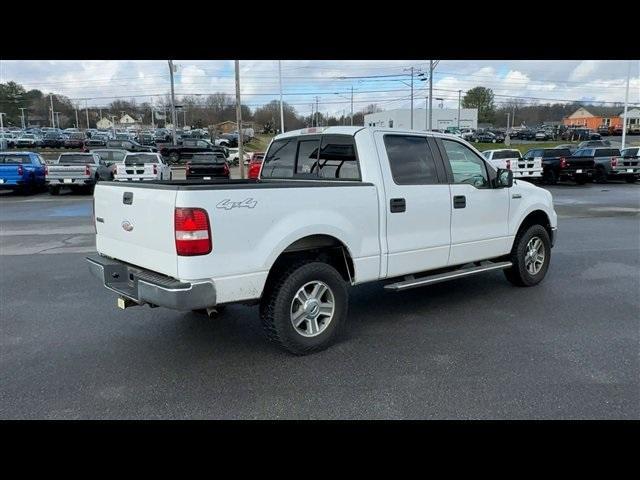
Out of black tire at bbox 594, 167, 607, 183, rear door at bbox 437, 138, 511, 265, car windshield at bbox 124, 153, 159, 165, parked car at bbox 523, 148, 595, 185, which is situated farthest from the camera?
black tire at bbox 594, 167, 607, 183

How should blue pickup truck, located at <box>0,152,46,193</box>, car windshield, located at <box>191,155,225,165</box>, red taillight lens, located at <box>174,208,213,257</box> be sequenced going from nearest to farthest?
→ red taillight lens, located at <box>174,208,213,257</box>
blue pickup truck, located at <box>0,152,46,193</box>
car windshield, located at <box>191,155,225,165</box>

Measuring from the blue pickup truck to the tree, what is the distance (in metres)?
111

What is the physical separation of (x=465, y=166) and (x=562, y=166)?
20981 mm

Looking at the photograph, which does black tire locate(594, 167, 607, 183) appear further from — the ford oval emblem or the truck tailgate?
the ford oval emblem

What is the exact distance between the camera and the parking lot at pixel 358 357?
3432 mm

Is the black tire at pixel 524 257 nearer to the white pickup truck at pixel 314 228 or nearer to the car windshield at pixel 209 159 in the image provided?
the white pickup truck at pixel 314 228

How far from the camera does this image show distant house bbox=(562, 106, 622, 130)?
11256cm

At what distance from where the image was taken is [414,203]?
4.96 m

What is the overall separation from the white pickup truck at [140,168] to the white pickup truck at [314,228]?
49.3ft

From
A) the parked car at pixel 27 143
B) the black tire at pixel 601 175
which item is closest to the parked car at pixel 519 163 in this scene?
the black tire at pixel 601 175

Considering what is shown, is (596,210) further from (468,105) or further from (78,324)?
(468,105)

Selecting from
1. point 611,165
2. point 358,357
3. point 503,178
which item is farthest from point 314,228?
point 611,165

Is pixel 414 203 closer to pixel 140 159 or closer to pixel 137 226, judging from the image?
pixel 137 226

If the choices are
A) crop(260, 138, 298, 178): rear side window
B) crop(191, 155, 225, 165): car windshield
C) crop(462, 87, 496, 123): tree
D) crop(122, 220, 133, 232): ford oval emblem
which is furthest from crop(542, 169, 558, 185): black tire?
crop(462, 87, 496, 123): tree
